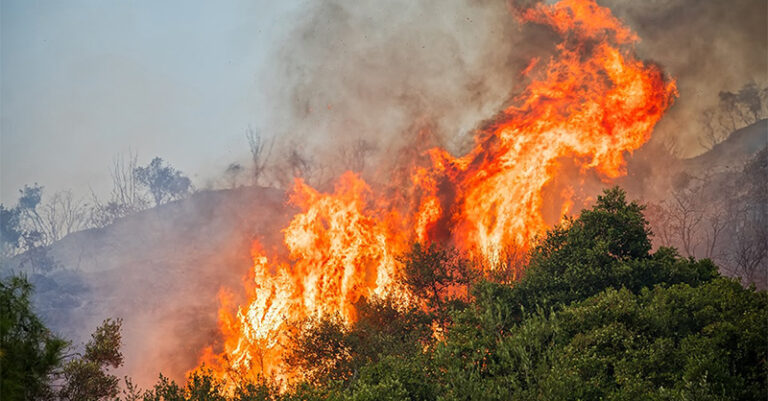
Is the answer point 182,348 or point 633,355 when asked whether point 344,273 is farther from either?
point 182,348

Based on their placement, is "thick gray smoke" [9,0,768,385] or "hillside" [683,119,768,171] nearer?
"thick gray smoke" [9,0,768,385]

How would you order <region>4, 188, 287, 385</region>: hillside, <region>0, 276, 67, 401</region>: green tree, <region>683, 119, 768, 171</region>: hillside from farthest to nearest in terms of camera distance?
1. <region>683, 119, 768, 171</region>: hillside
2. <region>4, 188, 287, 385</region>: hillside
3. <region>0, 276, 67, 401</region>: green tree

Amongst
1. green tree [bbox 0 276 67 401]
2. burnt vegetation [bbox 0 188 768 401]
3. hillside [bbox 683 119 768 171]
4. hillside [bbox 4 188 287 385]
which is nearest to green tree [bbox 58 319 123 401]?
burnt vegetation [bbox 0 188 768 401]

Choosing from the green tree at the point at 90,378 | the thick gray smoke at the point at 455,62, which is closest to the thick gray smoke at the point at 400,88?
the thick gray smoke at the point at 455,62

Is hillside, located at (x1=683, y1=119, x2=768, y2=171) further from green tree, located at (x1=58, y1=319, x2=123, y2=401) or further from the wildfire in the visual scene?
green tree, located at (x1=58, y1=319, x2=123, y2=401)

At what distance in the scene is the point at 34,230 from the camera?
418ft

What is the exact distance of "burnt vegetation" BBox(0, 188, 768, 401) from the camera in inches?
837

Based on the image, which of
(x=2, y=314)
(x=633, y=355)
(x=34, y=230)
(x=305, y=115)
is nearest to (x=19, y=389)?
(x=2, y=314)

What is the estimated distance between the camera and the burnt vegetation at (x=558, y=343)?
837 inches

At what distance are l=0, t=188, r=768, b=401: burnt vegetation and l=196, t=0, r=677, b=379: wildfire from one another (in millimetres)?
12119

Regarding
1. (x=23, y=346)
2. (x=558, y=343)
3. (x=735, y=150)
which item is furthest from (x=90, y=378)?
(x=735, y=150)

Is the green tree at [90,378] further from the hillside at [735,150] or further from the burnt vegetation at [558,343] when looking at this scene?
the hillside at [735,150]

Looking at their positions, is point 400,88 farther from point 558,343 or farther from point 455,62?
point 558,343

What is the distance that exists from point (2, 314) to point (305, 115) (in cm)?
5398
